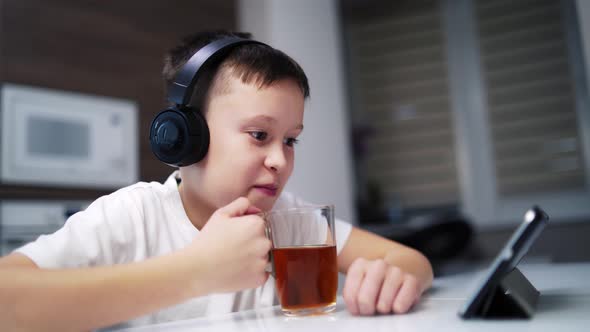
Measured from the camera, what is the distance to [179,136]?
2.00 feet

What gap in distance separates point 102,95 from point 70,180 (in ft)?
1.08

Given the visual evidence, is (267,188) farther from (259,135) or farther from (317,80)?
(317,80)

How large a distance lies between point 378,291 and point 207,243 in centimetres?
18

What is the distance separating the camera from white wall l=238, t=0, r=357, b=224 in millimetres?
1136

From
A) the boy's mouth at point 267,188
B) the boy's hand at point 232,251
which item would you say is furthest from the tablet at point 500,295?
the boy's mouth at point 267,188

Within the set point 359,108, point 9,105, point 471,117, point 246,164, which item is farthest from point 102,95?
point 471,117

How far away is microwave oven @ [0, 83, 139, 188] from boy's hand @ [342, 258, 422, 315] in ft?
4.44

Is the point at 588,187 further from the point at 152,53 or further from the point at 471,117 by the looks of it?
the point at 152,53

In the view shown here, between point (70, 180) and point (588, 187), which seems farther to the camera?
point (588, 187)

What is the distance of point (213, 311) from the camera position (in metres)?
0.68

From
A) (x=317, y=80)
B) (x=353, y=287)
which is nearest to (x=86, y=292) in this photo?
(x=353, y=287)

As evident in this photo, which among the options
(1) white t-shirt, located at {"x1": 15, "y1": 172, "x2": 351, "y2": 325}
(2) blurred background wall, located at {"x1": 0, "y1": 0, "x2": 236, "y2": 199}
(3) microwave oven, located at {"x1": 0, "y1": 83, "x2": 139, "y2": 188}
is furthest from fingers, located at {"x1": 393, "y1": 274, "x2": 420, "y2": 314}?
(3) microwave oven, located at {"x1": 0, "y1": 83, "x2": 139, "y2": 188}

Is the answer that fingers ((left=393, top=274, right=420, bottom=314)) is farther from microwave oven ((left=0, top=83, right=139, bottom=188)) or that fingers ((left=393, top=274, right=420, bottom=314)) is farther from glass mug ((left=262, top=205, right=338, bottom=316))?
microwave oven ((left=0, top=83, right=139, bottom=188))

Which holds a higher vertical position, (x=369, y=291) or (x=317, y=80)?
(x=317, y=80)
